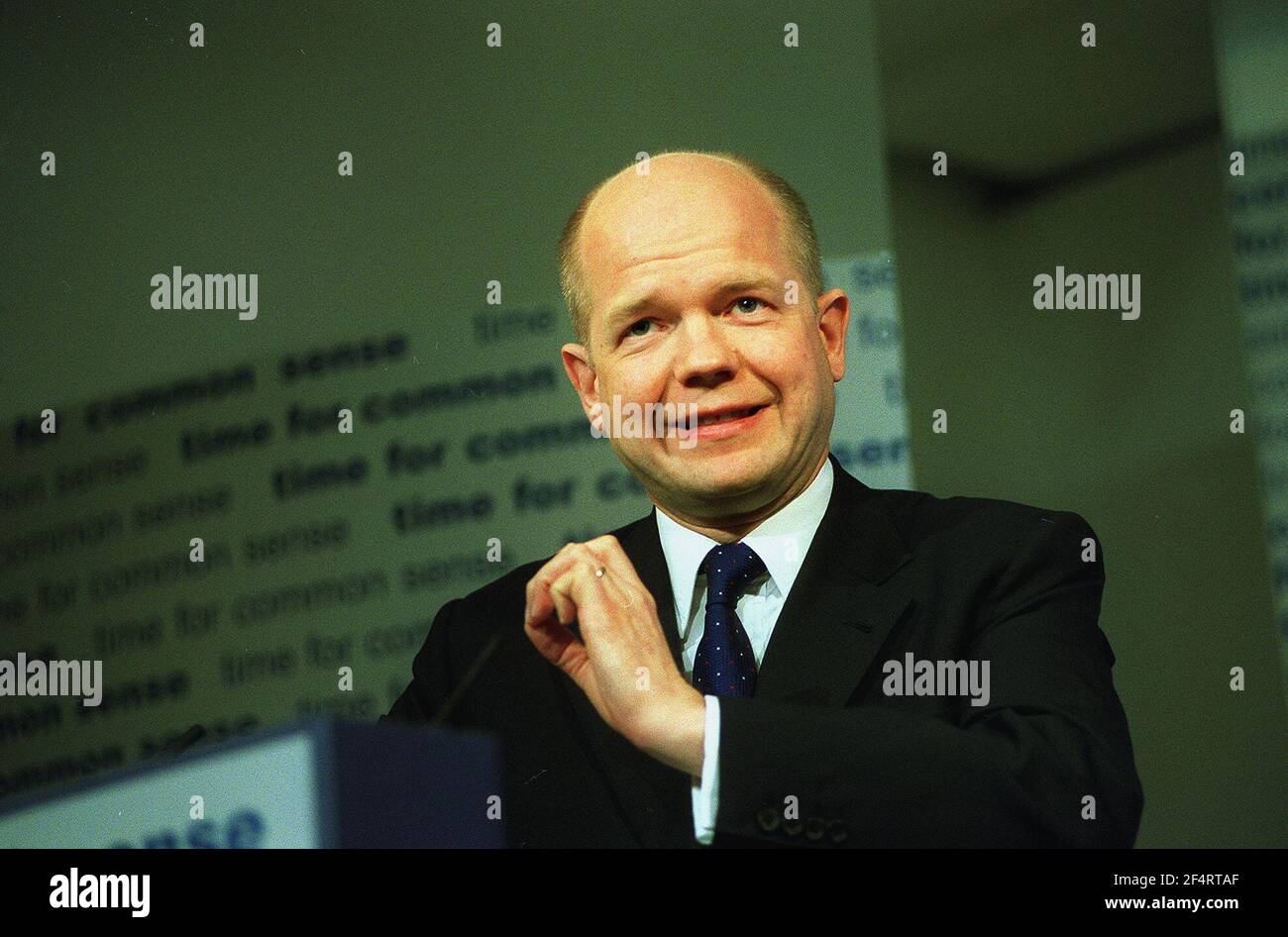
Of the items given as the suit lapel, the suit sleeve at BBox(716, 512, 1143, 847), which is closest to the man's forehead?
the suit lapel

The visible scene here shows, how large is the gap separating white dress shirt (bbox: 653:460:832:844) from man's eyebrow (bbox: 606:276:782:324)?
1.26 ft

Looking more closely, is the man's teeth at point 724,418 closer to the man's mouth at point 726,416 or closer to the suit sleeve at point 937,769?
the man's mouth at point 726,416

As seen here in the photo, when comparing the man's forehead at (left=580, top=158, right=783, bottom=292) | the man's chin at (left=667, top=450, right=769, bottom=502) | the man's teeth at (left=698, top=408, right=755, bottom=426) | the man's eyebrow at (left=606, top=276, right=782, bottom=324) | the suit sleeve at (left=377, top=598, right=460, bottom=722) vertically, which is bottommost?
the suit sleeve at (left=377, top=598, right=460, bottom=722)

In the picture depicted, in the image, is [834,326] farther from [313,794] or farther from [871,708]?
[313,794]

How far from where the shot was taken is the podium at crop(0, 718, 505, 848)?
136 inches

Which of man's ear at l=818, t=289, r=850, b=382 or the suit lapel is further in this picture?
man's ear at l=818, t=289, r=850, b=382

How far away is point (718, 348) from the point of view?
355cm

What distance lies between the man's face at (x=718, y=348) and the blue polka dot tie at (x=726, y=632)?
0.37 feet

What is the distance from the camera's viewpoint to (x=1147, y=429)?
3.79 meters

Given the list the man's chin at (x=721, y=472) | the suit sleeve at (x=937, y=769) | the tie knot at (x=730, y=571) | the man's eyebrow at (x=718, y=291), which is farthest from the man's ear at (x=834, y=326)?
the suit sleeve at (x=937, y=769)

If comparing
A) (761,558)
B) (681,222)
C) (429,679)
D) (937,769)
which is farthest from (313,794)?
(681,222)

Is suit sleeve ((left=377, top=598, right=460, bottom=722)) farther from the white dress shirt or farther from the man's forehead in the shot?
the man's forehead

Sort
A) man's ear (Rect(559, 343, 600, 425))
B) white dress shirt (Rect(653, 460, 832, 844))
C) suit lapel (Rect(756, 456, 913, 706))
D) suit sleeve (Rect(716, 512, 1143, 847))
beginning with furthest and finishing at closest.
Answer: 1. man's ear (Rect(559, 343, 600, 425))
2. white dress shirt (Rect(653, 460, 832, 844))
3. suit lapel (Rect(756, 456, 913, 706))
4. suit sleeve (Rect(716, 512, 1143, 847))
